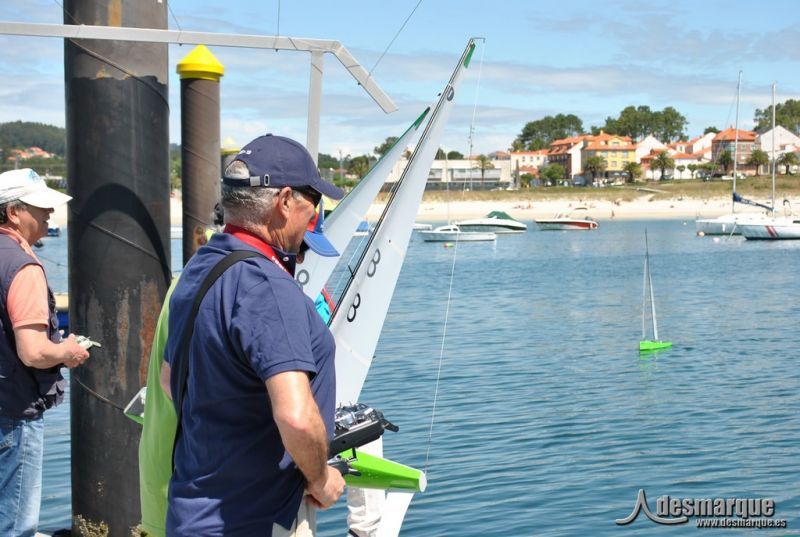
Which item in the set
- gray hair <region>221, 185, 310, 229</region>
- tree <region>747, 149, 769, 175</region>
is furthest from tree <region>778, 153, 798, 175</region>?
gray hair <region>221, 185, 310, 229</region>

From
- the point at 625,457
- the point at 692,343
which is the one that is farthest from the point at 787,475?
the point at 692,343

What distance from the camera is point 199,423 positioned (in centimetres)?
260

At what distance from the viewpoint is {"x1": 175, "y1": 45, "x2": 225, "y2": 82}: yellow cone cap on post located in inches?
303

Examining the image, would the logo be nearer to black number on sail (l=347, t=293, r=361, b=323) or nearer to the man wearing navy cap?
black number on sail (l=347, t=293, r=361, b=323)

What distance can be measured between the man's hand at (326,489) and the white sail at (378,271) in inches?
92.5

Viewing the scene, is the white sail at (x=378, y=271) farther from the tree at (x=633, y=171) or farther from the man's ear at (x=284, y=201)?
the tree at (x=633, y=171)

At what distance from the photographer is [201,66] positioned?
7703 mm

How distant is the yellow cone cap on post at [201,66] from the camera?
25.2 feet

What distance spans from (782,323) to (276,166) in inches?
871

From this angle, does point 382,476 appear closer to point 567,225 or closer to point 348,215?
point 348,215

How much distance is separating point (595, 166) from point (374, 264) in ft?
523

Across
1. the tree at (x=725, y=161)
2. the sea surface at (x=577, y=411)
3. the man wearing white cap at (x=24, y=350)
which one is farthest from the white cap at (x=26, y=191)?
the tree at (x=725, y=161)

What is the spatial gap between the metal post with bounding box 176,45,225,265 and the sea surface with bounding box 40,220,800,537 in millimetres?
2760

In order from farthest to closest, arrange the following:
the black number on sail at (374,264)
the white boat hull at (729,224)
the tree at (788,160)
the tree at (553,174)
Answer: the tree at (553,174)
the tree at (788,160)
the white boat hull at (729,224)
the black number on sail at (374,264)
